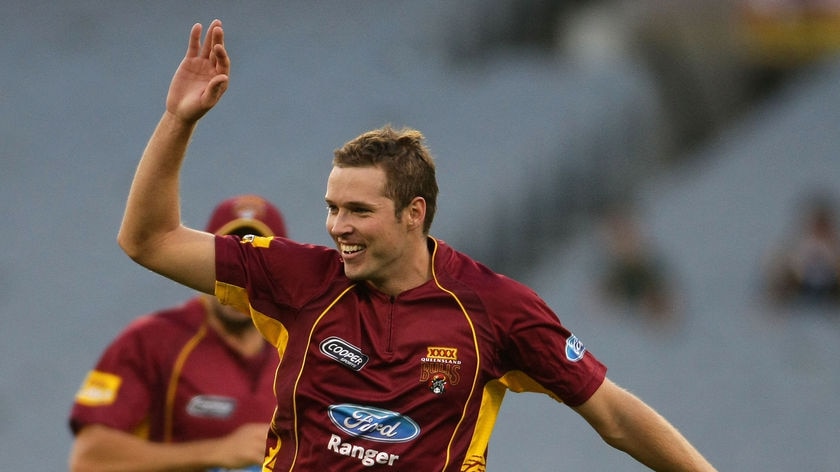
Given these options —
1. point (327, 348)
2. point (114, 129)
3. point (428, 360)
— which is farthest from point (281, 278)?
point (114, 129)

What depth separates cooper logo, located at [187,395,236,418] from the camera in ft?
16.3

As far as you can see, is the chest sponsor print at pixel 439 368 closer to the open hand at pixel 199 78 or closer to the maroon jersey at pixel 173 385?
the open hand at pixel 199 78

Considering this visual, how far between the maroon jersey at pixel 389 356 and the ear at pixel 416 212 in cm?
14

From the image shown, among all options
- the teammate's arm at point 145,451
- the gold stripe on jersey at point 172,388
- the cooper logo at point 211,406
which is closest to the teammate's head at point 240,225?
the gold stripe on jersey at point 172,388

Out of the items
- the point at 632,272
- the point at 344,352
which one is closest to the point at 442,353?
the point at 344,352

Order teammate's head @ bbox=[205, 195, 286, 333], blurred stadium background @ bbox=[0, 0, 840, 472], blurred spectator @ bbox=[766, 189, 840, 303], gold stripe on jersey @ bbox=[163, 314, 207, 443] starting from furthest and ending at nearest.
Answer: blurred spectator @ bbox=[766, 189, 840, 303]
blurred stadium background @ bbox=[0, 0, 840, 472]
teammate's head @ bbox=[205, 195, 286, 333]
gold stripe on jersey @ bbox=[163, 314, 207, 443]

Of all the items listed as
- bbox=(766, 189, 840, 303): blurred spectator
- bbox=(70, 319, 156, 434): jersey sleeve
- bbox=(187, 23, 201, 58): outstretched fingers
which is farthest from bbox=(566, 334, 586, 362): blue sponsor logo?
bbox=(766, 189, 840, 303): blurred spectator

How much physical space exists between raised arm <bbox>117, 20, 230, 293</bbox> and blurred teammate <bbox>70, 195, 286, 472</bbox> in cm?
122

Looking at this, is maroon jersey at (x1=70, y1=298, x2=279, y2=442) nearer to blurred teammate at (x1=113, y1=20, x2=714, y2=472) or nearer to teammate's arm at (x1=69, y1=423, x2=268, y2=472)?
teammate's arm at (x1=69, y1=423, x2=268, y2=472)

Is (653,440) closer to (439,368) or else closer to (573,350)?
(573,350)

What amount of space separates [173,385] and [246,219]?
0.70m

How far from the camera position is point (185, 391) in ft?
16.3

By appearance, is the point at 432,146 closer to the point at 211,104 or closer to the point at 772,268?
the point at 772,268

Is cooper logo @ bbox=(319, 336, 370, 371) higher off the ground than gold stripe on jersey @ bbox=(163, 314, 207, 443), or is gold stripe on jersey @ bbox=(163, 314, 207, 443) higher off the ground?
cooper logo @ bbox=(319, 336, 370, 371)
